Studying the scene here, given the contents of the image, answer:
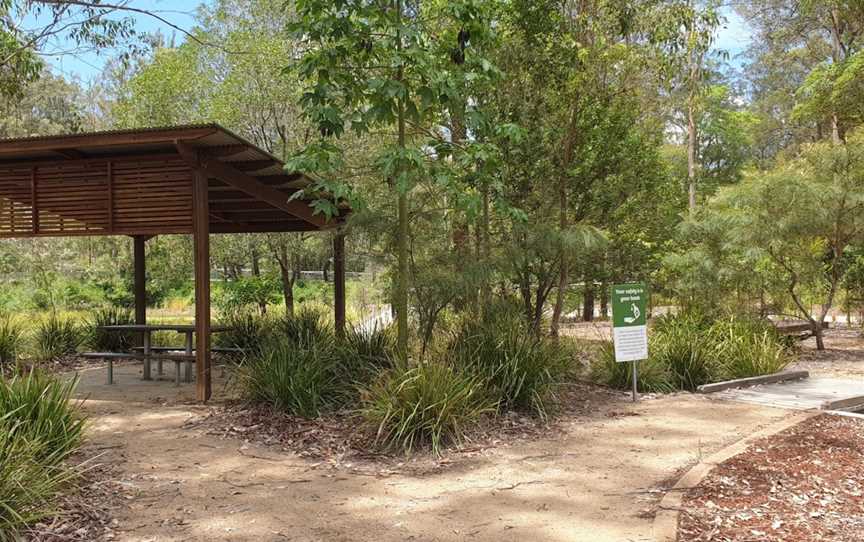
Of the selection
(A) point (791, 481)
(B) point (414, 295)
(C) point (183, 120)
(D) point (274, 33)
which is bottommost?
(A) point (791, 481)

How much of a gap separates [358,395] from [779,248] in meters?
8.88

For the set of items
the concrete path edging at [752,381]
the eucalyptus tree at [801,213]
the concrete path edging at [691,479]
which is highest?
the eucalyptus tree at [801,213]

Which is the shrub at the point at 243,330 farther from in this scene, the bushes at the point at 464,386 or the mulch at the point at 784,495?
the mulch at the point at 784,495

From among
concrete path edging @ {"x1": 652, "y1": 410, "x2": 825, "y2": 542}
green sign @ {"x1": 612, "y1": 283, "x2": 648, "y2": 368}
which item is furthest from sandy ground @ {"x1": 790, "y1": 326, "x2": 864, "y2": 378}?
green sign @ {"x1": 612, "y1": 283, "x2": 648, "y2": 368}

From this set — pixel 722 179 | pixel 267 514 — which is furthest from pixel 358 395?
pixel 722 179

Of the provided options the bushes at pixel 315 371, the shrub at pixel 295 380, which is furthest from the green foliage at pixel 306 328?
the shrub at pixel 295 380

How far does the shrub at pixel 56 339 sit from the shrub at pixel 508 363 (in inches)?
307

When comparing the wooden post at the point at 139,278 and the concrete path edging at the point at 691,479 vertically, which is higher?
the wooden post at the point at 139,278

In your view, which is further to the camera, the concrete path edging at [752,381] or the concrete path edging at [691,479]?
the concrete path edging at [752,381]

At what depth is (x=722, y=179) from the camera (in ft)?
113

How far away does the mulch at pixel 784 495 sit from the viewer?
12.9 ft

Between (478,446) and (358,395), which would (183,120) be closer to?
(358,395)

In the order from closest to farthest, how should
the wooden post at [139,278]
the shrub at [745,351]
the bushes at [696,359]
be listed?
1. the bushes at [696,359]
2. the shrub at [745,351]
3. the wooden post at [139,278]

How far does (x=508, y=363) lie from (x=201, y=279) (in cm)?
355
